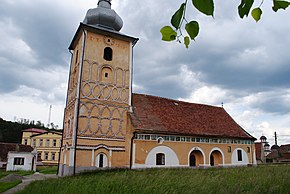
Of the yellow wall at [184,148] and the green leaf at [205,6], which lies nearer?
the green leaf at [205,6]

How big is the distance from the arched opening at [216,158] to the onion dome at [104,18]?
13738 millimetres

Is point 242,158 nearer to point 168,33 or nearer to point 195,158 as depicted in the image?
point 195,158

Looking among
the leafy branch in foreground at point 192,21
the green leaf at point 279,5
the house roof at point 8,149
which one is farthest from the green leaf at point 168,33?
the house roof at point 8,149

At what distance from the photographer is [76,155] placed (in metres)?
16.7

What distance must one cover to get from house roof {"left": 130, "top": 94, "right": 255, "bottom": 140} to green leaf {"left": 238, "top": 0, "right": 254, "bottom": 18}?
16.7 m

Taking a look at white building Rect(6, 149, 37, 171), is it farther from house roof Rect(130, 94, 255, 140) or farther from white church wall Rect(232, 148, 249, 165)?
white church wall Rect(232, 148, 249, 165)

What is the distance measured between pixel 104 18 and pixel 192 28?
20139mm

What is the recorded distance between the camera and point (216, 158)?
21812 mm

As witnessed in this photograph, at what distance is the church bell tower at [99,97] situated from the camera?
17.3 m

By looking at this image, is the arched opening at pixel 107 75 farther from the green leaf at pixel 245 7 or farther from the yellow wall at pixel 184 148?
the green leaf at pixel 245 7

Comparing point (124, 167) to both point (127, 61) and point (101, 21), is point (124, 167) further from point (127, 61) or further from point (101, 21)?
point (101, 21)

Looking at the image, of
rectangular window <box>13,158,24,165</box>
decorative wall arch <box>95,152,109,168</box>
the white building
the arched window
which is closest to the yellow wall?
the arched window

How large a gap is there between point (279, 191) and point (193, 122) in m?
14.2

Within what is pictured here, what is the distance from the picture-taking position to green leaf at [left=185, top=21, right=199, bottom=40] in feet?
4.87
